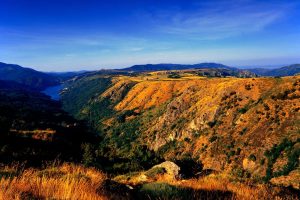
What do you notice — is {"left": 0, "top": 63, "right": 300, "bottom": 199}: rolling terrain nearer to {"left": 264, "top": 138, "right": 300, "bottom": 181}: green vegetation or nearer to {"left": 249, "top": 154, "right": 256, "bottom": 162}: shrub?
{"left": 264, "top": 138, "right": 300, "bottom": 181}: green vegetation

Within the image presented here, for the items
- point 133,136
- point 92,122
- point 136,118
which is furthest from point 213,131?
point 92,122

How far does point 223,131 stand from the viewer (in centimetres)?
7256

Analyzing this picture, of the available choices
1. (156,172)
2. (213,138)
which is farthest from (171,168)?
(213,138)

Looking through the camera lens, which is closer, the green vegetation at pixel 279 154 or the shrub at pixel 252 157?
the green vegetation at pixel 279 154

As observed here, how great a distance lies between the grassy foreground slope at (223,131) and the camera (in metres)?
52.0

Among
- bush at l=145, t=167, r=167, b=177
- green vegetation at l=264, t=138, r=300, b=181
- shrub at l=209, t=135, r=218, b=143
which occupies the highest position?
bush at l=145, t=167, r=167, b=177

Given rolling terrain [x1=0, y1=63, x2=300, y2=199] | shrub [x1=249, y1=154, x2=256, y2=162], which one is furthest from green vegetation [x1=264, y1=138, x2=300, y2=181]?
shrub [x1=249, y1=154, x2=256, y2=162]

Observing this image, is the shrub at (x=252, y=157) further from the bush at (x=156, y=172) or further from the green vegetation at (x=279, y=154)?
the bush at (x=156, y=172)

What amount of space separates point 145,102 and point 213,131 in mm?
70711

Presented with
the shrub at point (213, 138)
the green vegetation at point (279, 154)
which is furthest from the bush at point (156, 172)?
the shrub at point (213, 138)

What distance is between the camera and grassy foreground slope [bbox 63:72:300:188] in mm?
51975

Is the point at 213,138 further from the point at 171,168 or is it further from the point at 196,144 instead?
the point at 171,168

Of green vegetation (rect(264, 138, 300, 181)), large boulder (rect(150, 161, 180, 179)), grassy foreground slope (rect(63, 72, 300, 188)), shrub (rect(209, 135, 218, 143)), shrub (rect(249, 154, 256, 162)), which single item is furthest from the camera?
shrub (rect(209, 135, 218, 143))

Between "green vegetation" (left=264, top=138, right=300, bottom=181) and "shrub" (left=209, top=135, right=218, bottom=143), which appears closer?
"green vegetation" (left=264, top=138, right=300, bottom=181)
